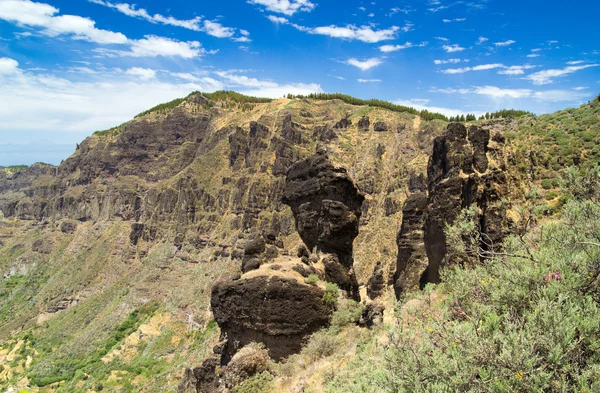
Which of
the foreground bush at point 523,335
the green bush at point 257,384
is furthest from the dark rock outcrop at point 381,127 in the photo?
the foreground bush at point 523,335

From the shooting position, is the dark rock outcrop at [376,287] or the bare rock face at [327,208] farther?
the dark rock outcrop at [376,287]

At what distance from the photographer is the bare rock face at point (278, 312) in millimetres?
22031

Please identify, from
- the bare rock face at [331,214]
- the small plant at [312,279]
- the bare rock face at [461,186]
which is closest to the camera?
the bare rock face at [461,186]

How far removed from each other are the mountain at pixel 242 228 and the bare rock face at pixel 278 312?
8 cm

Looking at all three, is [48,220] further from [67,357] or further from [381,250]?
[381,250]

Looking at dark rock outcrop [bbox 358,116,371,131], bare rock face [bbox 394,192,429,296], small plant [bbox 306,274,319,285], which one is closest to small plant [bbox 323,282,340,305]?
small plant [bbox 306,274,319,285]

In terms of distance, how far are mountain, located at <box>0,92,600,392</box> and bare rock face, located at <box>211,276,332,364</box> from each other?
0.26 ft

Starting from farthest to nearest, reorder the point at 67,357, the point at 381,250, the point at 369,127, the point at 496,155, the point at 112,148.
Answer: the point at 112,148 < the point at 369,127 < the point at 67,357 < the point at 381,250 < the point at 496,155

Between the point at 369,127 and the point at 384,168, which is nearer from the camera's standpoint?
the point at 384,168

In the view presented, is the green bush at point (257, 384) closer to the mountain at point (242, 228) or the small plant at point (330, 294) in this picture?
the mountain at point (242, 228)

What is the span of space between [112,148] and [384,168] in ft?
299

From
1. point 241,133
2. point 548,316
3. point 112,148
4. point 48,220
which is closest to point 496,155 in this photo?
point 548,316

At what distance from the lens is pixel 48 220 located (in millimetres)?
148125

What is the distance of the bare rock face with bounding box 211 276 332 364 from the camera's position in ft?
72.3
